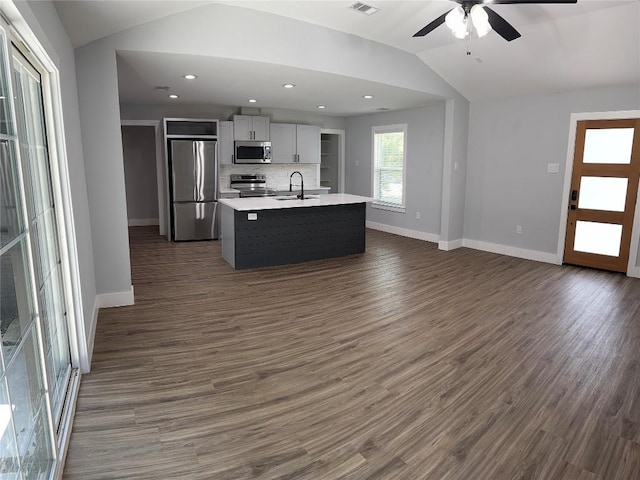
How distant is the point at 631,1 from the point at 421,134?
379cm

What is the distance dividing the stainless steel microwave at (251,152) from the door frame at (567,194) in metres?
4.97

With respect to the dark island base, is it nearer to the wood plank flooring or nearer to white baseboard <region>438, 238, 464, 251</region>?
the wood plank flooring

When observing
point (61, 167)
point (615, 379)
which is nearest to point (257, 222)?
point (61, 167)

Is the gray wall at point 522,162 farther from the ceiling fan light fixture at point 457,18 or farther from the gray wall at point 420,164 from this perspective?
the ceiling fan light fixture at point 457,18

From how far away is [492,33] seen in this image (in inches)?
184

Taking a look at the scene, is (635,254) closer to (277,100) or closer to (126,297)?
(277,100)

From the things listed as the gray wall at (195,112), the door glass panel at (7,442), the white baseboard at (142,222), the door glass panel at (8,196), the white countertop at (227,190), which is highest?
the gray wall at (195,112)

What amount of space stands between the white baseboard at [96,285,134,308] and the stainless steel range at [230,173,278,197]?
400cm

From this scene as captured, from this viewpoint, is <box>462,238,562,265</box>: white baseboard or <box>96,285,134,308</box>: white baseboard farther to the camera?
<box>462,238,562,265</box>: white baseboard

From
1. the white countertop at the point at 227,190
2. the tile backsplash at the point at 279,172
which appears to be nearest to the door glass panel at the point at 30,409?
the white countertop at the point at 227,190

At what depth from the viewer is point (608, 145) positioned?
17.4 feet

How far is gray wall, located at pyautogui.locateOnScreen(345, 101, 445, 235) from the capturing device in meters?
7.16

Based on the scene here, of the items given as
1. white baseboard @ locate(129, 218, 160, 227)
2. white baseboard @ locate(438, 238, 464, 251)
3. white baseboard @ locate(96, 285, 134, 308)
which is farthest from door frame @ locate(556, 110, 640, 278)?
white baseboard @ locate(129, 218, 160, 227)

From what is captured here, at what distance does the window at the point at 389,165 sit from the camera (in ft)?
26.1
